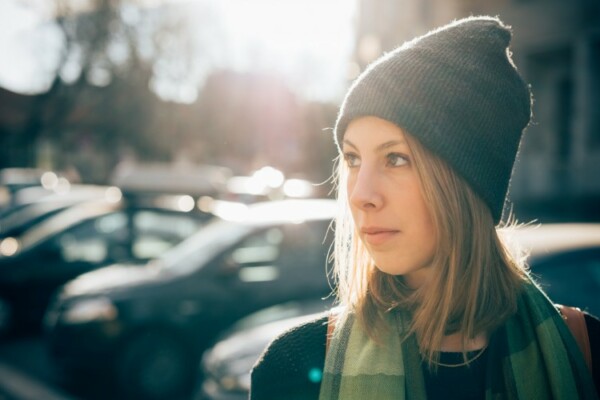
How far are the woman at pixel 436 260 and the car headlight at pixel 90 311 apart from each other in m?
4.53

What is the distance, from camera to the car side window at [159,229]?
773cm

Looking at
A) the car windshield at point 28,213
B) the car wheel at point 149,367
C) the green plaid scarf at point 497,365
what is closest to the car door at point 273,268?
the car wheel at point 149,367

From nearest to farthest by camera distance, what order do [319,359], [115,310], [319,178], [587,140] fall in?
[319,359] < [115,310] < [587,140] < [319,178]

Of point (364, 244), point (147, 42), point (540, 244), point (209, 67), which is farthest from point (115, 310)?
point (209, 67)

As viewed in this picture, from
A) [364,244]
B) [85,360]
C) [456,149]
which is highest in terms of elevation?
[456,149]

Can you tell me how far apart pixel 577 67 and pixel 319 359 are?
16.7m

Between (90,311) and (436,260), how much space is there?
16.2 ft

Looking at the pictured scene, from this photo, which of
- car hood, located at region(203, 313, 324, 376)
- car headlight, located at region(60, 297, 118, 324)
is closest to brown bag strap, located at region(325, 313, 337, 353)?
car hood, located at region(203, 313, 324, 376)

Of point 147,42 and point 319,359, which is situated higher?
point 147,42

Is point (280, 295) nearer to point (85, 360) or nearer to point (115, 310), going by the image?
point (115, 310)

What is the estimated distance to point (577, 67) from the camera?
52.8ft

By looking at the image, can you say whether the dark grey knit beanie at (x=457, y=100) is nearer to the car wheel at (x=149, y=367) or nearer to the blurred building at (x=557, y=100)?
the car wheel at (x=149, y=367)

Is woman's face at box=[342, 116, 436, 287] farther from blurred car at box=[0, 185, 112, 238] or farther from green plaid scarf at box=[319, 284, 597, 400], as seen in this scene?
blurred car at box=[0, 185, 112, 238]

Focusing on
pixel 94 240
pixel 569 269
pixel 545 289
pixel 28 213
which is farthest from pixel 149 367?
pixel 28 213
